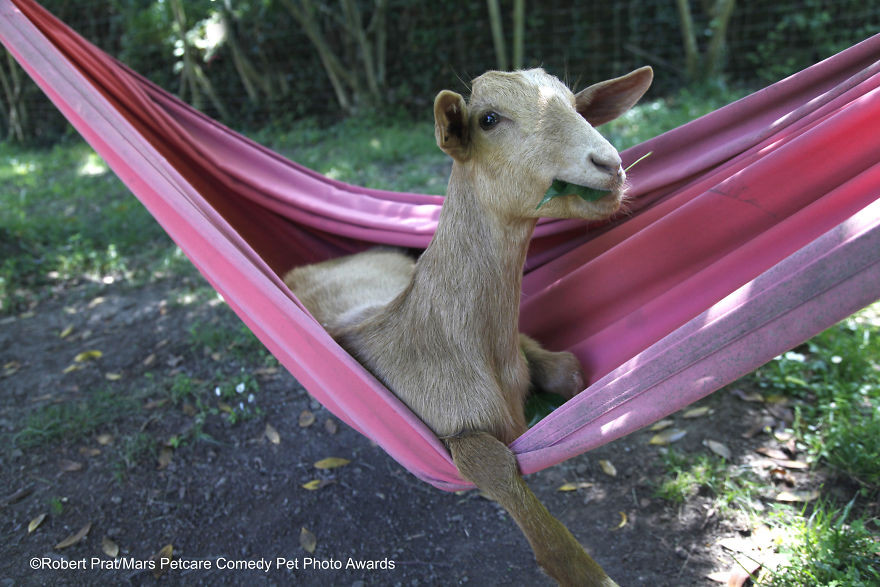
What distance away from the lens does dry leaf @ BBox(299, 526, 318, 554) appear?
2391mm

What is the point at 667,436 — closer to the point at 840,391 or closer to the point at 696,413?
the point at 696,413

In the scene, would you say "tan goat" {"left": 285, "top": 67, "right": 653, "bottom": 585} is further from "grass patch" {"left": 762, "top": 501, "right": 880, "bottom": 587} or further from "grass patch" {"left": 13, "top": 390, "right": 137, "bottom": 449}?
"grass patch" {"left": 13, "top": 390, "right": 137, "bottom": 449}

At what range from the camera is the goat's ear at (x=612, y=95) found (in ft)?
6.63

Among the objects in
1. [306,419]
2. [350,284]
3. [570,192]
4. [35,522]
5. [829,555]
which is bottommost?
[306,419]

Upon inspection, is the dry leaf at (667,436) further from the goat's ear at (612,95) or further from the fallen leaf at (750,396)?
the goat's ear at (612,95)

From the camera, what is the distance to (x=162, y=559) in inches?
93.2

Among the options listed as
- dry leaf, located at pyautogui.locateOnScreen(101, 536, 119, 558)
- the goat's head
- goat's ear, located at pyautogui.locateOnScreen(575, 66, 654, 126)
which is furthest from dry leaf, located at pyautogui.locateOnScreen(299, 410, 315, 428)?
goat's ear, located at pyautogui.locateOnScreen(575, 66, 654, 126)

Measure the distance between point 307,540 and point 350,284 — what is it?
1.06 m

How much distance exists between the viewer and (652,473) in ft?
8.46

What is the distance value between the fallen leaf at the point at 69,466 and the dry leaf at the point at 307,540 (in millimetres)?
1108

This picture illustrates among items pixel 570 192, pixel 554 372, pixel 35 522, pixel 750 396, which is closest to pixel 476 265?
pixel 570 192

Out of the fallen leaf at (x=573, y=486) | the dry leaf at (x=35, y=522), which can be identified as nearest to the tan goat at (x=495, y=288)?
the fallen leaf at (x=573, y=486)

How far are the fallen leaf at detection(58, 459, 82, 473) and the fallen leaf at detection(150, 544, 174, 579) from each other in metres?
0.69

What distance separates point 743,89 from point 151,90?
19.0ft
